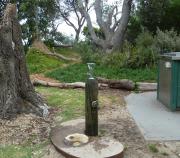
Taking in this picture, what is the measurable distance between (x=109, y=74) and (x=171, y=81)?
4.07 m

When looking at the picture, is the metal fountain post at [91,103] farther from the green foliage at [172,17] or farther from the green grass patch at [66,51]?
the green grass patch at [66,51]

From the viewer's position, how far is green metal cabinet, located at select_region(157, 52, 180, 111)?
744 centimetres

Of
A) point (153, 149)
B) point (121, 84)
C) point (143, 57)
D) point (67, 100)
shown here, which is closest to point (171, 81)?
point (67, 100)

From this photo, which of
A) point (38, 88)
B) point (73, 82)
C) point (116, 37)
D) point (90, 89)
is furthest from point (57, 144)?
point (116, 37)

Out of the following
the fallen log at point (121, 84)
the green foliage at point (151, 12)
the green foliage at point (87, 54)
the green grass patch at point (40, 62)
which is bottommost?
the fallen log at point (121, 84)

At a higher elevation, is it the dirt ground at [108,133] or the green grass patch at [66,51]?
the green grass patch at [66,51]

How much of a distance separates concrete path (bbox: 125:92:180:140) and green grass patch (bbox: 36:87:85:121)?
0.94 metres

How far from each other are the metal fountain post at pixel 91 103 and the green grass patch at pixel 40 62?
25.6ft

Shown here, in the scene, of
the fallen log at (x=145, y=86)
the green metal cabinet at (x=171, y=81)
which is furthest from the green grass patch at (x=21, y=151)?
→ the fallen log at (x=145, y=86)

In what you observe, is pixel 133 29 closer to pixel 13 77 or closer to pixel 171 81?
pixel 171 81

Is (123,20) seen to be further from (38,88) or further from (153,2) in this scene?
(38,88)

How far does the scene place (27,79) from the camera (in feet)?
22.6

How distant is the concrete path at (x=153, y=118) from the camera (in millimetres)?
6086

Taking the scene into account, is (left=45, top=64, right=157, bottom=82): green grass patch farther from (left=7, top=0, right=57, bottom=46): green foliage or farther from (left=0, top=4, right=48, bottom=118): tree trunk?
(left=7, top=0, right=57, bottom=46): green foliage
